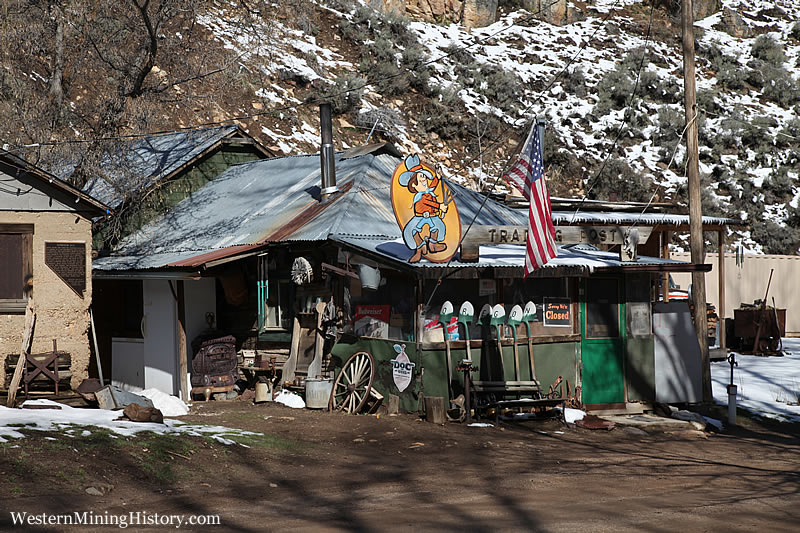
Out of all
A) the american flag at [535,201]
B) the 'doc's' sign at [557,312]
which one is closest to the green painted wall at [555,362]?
the 'doc's' sign at [557,312]

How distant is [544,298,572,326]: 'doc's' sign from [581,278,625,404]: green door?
0.92ft

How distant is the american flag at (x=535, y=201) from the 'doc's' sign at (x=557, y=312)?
2.62 meters

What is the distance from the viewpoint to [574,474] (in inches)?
427

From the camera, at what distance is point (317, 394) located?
1602cm

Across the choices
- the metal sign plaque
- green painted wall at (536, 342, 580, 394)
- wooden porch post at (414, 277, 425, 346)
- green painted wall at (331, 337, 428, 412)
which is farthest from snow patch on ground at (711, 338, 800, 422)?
the metal sign plaque

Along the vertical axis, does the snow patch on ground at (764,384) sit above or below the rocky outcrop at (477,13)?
below

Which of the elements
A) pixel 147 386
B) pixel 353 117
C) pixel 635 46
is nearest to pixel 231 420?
pixel 147 386

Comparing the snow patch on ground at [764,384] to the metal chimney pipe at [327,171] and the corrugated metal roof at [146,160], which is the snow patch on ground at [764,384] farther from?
the corrugated metal roof at [146,160]

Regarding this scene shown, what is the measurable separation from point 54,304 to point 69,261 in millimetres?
781

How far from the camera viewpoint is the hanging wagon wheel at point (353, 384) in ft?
51.8

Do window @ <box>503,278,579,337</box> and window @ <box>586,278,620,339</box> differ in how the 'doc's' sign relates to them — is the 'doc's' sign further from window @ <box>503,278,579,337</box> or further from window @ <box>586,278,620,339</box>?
window @ <box>586,278,620,339</box>

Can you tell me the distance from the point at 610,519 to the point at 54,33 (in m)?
17.7

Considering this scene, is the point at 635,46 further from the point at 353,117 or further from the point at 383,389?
the point at 383,389

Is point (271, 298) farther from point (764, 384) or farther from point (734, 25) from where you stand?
point (734, 25)
